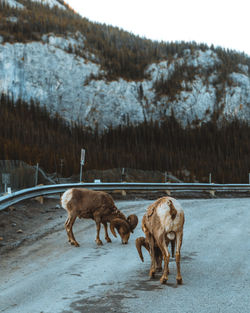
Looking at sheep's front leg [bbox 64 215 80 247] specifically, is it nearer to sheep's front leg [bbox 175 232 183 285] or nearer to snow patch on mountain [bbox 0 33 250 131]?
sheep's front leg [bbox 175 232 183 285]

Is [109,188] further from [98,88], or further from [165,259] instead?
[98,88]

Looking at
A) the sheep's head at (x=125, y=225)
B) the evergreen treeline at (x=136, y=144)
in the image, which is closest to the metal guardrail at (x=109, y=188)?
the sheep's head at (x=125, y=225)

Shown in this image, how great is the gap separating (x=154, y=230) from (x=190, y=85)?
3364 inches

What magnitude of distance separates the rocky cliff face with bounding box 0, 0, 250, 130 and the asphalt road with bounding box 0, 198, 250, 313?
68.6 metres

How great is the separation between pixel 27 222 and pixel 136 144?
61205mm

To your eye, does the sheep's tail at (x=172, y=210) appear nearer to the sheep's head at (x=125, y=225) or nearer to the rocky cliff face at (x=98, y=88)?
the sheep's head at (x=125, y=225)

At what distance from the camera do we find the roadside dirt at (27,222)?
362 inches

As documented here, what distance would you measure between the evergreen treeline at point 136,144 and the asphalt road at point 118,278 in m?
29.5

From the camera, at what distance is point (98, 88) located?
78.7 m

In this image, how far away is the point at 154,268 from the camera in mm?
5602

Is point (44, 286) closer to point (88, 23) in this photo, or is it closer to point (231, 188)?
point (231, 188)

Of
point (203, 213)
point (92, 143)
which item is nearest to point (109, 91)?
point (92, 143)

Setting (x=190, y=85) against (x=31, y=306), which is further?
(x=190, y=85)

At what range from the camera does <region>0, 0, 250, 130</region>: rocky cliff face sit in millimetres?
74500
